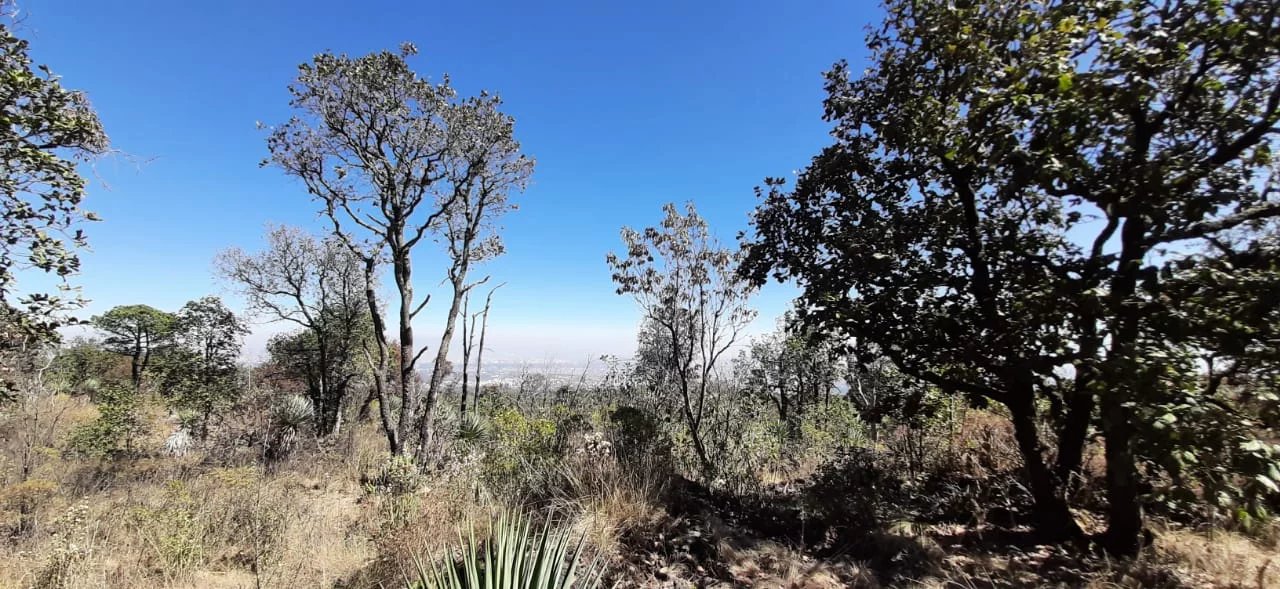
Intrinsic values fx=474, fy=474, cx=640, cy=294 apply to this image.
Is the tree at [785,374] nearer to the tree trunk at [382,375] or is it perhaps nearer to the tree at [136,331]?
the tree trunk at [382,375]

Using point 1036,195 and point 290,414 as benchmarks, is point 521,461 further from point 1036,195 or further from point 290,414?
point 290,414

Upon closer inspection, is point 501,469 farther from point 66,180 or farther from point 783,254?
point 66,180

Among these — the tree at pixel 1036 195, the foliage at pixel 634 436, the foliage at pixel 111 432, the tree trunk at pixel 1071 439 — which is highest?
the tree at pixel 1036 195

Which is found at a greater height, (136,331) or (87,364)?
(136,331)

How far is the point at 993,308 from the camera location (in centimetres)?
402

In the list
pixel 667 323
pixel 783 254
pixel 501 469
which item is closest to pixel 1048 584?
pixel 783 254

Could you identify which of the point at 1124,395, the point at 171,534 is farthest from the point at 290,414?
the point at 1124,395

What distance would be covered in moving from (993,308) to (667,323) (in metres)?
6.11

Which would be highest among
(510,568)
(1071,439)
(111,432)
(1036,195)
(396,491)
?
(1036,195)

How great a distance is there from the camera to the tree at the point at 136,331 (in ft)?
77.8

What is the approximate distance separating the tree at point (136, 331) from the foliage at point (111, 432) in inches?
703

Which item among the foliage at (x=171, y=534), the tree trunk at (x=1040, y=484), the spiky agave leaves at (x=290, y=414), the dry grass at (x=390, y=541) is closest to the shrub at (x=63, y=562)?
the dry grass at (x=390, y=541)

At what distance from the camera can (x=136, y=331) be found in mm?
23953

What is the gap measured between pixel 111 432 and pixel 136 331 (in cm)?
2075
